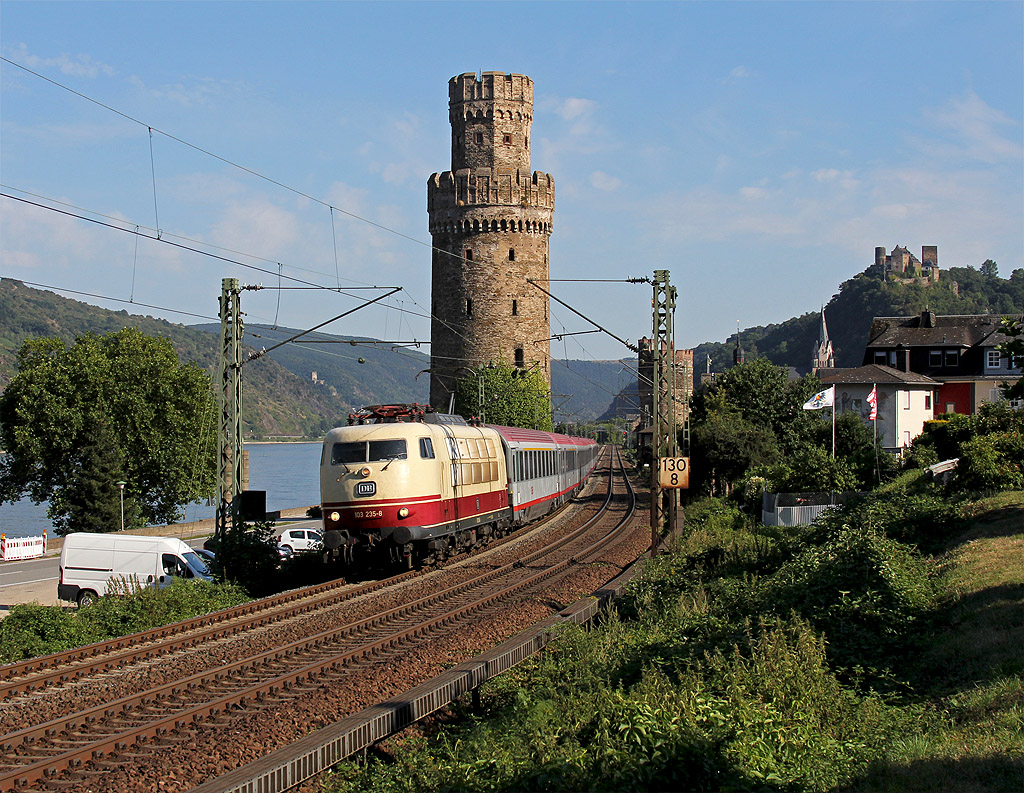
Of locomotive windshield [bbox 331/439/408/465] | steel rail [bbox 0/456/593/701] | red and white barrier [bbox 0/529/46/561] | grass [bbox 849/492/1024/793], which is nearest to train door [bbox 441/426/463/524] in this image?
locomotive windshield [bbox 331/439/408/465]

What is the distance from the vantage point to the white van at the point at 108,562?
949 inches

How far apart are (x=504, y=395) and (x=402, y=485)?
141 ft

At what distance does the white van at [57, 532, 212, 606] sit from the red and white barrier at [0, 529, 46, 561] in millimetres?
18080

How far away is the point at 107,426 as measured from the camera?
5153cm

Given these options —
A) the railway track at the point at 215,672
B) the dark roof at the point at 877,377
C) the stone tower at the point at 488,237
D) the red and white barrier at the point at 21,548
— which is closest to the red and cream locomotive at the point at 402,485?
the railway track at the point at 215,672

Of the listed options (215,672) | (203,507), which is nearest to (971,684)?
(215,672)

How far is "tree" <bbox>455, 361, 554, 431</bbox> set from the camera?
6456 centimetres

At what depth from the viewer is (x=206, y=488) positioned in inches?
2157

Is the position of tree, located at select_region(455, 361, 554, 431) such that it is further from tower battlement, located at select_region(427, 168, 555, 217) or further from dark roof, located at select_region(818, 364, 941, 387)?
dark roof, located at select_region(818, 364, 941, 387)

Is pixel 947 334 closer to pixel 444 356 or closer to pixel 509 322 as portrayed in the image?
pixel 509 322

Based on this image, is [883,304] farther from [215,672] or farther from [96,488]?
[215,672]

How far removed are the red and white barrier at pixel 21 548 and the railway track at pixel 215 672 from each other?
24475mm

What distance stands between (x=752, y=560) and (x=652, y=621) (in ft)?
16.4

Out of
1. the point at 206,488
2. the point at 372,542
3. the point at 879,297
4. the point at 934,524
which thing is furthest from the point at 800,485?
the point at 879,297
